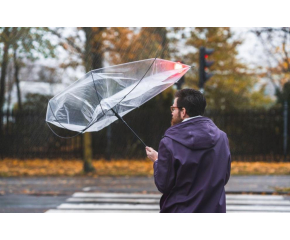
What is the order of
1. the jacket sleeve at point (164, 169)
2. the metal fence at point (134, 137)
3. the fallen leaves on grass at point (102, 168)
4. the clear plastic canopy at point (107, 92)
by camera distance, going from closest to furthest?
the jacket sleeve at point (164, 169), the clear plastic canopy at point (107, 92), the fallen leaves on grass at point (102, 168), the metal fence at point (134, 137)

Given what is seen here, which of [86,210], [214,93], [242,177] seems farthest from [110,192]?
[214,93]

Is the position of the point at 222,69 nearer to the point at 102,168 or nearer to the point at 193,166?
the point at 102,168

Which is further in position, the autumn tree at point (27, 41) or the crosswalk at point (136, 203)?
the autumn tree at point (27, 41)

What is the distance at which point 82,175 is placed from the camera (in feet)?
44.7

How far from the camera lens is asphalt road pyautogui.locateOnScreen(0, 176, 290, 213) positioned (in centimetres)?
897

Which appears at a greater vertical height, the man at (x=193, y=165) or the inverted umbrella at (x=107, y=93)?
the inverted umbrella at (x=107, y=93)

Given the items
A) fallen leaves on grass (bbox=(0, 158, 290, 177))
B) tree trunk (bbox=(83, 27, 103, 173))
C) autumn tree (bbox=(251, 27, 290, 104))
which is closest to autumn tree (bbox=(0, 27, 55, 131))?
tree trunk (bbox=(83, 27, 103, 173))

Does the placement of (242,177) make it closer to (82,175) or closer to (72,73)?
(82,175)

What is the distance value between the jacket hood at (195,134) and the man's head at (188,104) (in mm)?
79

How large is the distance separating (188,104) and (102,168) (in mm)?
12583

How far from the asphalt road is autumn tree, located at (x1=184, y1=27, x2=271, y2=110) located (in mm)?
6605

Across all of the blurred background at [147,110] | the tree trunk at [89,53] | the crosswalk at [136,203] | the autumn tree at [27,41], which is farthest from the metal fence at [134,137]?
the crosswalk at [136,203]

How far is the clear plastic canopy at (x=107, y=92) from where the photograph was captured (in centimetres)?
352

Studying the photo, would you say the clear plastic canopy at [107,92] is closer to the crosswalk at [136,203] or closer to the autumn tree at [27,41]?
the crosswalk at [136,203]
